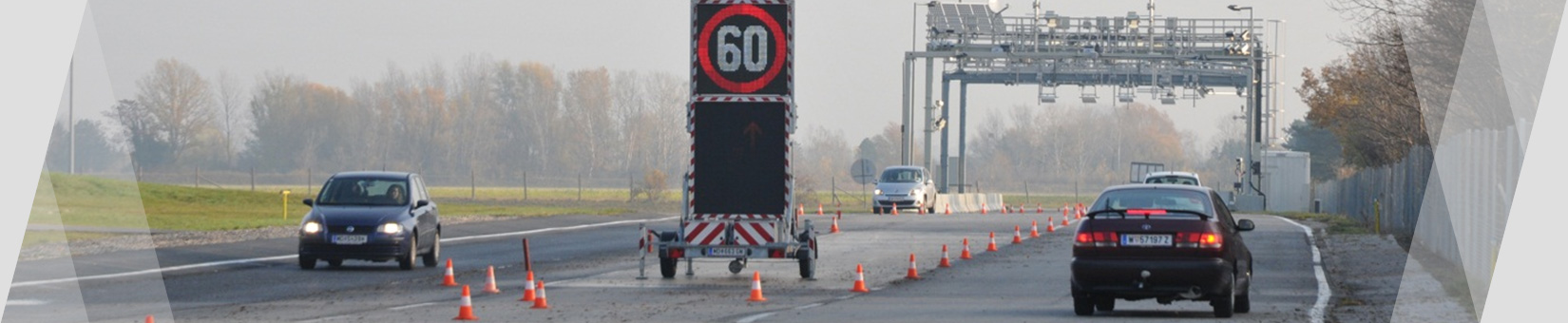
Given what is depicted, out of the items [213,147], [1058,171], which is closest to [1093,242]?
[213,147]

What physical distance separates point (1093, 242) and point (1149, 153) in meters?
149

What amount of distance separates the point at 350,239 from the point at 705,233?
4.91 m

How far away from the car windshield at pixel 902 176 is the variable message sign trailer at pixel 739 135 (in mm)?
36851

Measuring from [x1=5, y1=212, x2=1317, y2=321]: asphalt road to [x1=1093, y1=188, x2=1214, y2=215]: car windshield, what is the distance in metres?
0.96

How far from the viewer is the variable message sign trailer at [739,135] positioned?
2298cm

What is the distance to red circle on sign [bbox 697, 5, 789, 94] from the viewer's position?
22.9 meters

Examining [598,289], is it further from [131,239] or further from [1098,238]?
[131,239]

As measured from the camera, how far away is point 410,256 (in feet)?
84.1

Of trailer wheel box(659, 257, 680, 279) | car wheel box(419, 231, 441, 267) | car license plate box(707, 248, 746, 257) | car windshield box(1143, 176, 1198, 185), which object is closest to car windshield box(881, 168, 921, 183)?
car windshield box(1143, 176, 1198, 185)

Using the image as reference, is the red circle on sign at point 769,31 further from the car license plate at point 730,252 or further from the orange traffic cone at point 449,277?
the orange traffic cone at point 449,277

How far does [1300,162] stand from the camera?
80875mm

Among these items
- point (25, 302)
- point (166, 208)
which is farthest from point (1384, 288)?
point (166, 208)

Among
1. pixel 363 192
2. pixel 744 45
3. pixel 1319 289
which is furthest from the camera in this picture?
pixel 363 192

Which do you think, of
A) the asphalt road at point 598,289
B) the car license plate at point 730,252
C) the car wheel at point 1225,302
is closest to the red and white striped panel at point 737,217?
the car license plate at point 730,252
